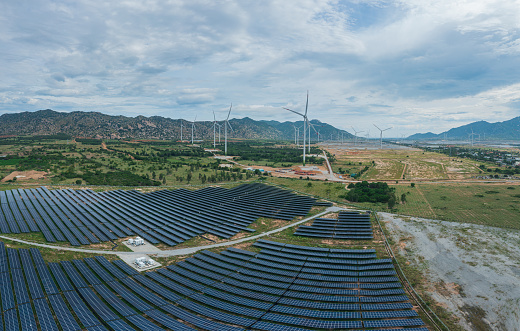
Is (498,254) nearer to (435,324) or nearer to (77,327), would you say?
(435,324)

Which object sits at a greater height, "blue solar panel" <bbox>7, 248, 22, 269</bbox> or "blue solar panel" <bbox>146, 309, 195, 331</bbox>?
"blue solar panel" <bbox>7, 248, 22, 269</bbox>

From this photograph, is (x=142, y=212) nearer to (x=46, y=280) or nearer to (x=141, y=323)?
(x=46, y=280)

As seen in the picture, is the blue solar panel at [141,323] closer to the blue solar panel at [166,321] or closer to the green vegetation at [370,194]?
the blue solar panel at [166,321]

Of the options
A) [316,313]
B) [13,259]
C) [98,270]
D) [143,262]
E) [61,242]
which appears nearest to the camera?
[316,313]

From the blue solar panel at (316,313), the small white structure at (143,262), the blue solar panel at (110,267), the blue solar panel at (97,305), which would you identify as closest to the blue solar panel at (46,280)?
the blue solar panel at (97,305)

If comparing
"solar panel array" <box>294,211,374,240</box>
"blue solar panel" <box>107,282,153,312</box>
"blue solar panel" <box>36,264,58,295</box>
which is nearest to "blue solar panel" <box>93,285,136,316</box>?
"blue solar panel" <box>107,282,153,312</box>

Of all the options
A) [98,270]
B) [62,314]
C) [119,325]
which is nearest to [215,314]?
[119,325]

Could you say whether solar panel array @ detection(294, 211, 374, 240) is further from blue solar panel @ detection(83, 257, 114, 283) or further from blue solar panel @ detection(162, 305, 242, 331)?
blue solar panel @ detection(83, 257, 114, 283)
